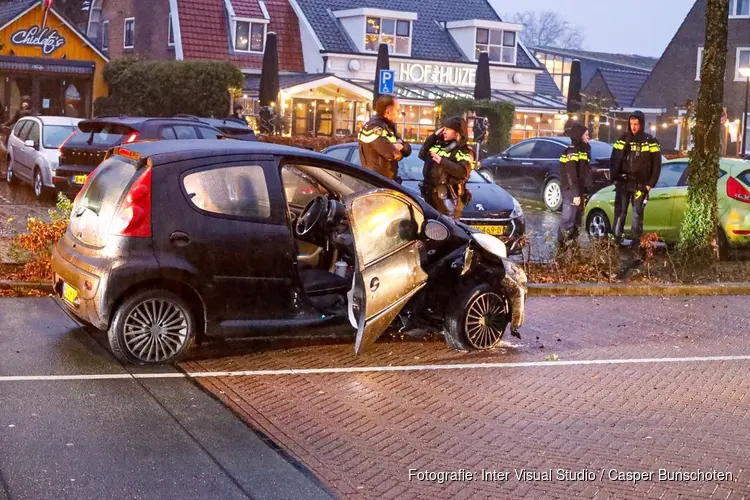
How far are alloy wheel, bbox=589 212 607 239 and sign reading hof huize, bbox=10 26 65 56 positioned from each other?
29172 mm

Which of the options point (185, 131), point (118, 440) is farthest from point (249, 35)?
point (118, 440)

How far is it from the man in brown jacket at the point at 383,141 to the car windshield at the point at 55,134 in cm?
1120

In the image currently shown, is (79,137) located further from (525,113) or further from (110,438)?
(525,113)

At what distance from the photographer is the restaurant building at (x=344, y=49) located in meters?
43.8

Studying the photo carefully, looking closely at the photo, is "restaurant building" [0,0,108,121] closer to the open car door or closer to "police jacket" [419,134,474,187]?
"police jacket" [419,134,474,187]

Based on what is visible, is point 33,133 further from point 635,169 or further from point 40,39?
point 40,39

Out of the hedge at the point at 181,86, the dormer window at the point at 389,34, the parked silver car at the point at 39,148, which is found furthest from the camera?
the dormer window at the point at 389,34

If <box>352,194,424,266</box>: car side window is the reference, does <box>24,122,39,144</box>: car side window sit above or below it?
above

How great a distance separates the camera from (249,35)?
46.1 metres

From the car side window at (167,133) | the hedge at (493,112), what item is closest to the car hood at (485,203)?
the car side window at (167,133)

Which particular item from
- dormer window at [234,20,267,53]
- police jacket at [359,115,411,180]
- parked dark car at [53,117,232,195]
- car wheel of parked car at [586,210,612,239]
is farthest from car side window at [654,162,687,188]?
dormer window at [234,20,267,53]

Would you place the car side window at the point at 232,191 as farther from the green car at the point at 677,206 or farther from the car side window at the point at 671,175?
the car side window at the point at 671,175

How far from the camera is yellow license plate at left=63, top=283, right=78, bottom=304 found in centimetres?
852

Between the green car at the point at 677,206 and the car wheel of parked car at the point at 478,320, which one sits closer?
the car wheel of parked car at the point at 478,320
